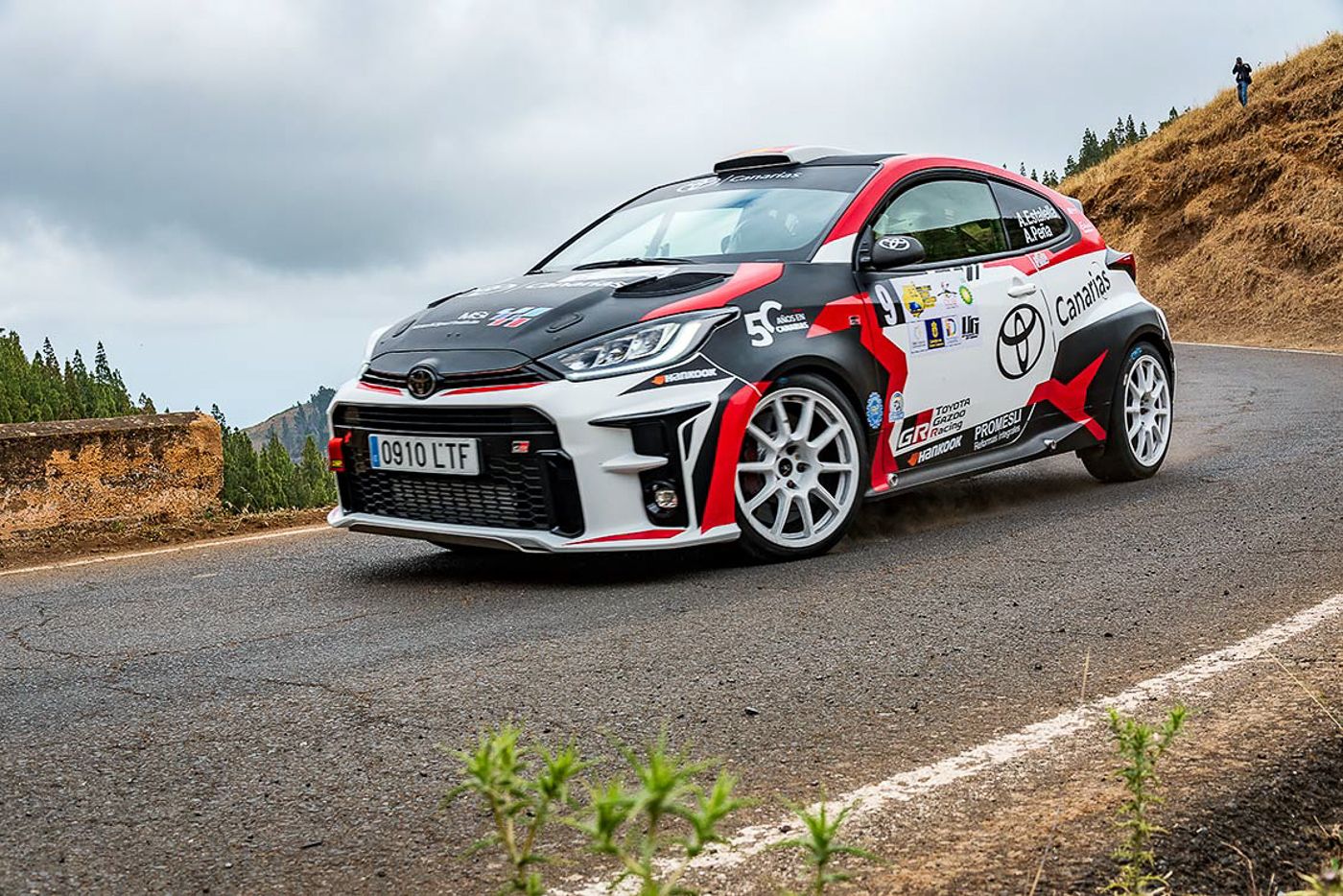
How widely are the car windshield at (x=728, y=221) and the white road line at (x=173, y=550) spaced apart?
7.08ft

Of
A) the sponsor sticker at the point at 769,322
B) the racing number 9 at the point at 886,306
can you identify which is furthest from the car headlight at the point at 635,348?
the racing number 9 at the point at 886,306

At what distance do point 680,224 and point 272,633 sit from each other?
287 cm

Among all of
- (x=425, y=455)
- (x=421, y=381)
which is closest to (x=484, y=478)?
(x=425, y=455)

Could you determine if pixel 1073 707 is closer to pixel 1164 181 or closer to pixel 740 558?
pixel 740 558

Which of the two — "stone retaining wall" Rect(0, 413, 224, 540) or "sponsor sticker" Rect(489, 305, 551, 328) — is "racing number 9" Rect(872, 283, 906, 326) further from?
"stone retaining wall" Rect(0, 413, 224, 540)

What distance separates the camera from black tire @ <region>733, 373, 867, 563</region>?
589cm

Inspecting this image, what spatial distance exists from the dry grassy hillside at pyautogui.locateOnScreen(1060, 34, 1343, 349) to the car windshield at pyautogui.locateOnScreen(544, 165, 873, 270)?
82.9 ft

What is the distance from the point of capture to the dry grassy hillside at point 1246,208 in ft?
110

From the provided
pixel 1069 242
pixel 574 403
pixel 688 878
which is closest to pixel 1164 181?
pixel 1069 242

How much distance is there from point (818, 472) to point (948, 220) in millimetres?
1674

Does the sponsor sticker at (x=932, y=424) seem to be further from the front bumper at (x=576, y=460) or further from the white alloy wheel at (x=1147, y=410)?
the white alloy wheel at (x=1147, y=410)

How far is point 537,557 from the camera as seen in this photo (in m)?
6.65

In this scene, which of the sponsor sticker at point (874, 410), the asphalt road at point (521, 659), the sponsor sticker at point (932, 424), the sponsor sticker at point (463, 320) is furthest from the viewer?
the sponsor sticker at point (932, 424)

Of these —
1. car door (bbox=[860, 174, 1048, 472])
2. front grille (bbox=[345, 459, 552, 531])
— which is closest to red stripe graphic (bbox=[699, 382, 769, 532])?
front grille (bbox=[345, 459, 552, 531])
